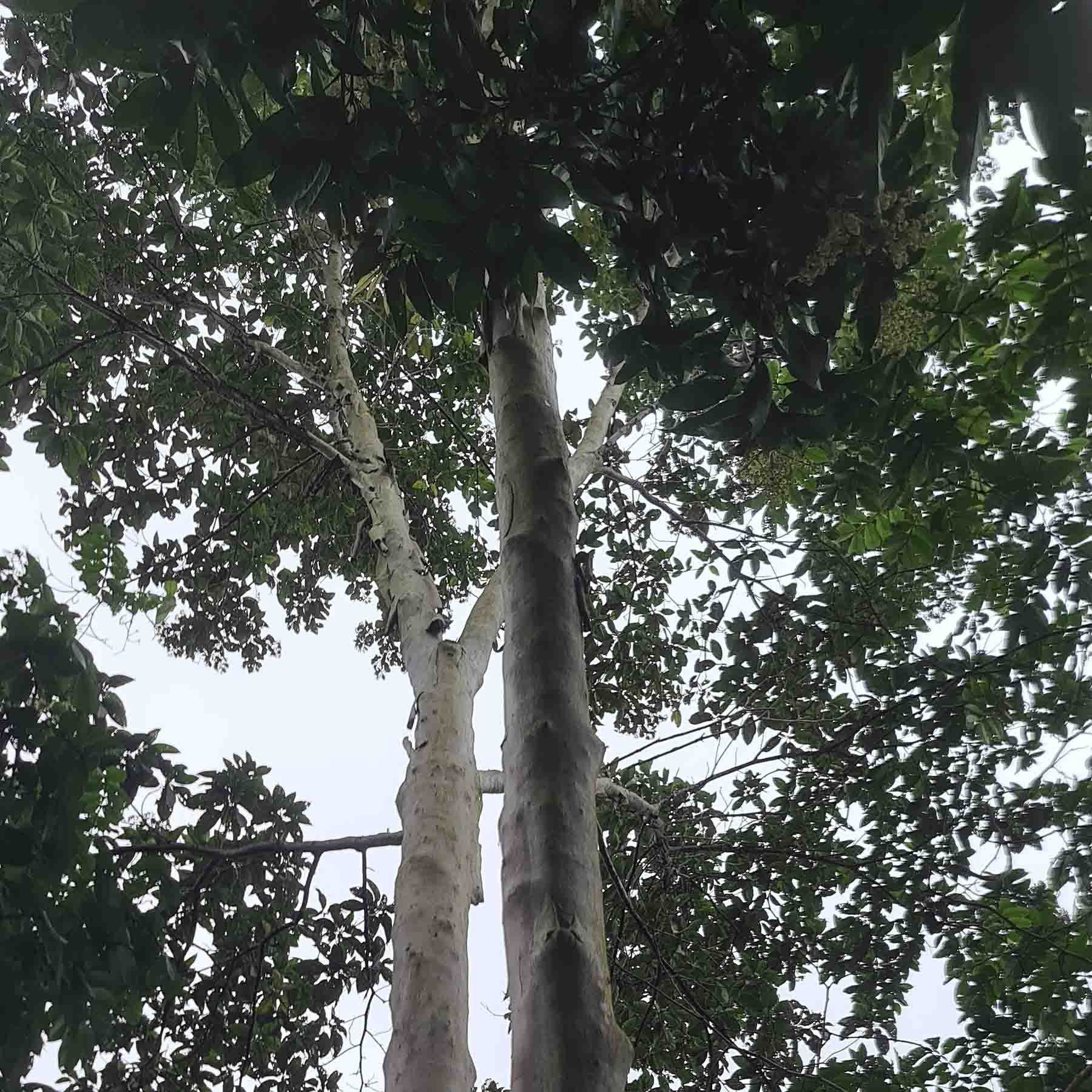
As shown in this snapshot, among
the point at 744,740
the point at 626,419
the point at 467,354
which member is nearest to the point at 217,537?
the point at 467,354

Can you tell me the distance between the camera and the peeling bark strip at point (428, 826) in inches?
108

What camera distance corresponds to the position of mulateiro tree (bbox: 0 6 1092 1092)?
192 cm

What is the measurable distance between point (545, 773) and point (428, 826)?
1862mm

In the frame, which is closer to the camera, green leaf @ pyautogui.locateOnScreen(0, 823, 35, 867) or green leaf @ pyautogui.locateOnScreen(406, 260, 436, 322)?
green leaf @ pyautogui.locateOnScreen(0, 823, 35, 867)

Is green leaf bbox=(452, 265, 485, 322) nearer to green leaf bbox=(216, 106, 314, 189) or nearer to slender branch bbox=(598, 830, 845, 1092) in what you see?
green leaf bbox=(216, 106, 314, 189)

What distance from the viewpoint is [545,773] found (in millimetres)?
1657

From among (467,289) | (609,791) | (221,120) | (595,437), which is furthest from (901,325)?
(595,437)

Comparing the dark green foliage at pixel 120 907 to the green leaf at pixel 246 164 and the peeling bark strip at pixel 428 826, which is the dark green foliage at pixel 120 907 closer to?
the peeling bark strip at pixel 428 826

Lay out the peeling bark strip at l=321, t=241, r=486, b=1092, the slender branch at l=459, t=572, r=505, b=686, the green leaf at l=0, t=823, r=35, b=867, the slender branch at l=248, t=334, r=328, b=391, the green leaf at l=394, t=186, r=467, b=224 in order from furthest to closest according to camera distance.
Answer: the slender branch at l=248, t=334, r=328, b=391 → the slender branch at l=459, t=572, r=505, b=686 → the peeling bark strip at l=321, t=241, r=486, b=1092 → the green leaf at l=0, t=823, r=35, b=867 → the green leaf at l=394, t=186, r=467, b=224

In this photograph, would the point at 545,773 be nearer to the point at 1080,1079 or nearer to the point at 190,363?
the point at 1080,1079

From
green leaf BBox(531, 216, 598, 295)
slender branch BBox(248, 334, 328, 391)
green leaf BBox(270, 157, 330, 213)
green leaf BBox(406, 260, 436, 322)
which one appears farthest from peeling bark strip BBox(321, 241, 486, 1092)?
green leaf BBox(270, 157, 330, 213)

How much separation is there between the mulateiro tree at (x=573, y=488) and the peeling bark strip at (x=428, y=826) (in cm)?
2

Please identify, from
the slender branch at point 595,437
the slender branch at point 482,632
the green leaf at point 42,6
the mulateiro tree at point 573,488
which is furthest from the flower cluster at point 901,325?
the slender branch at point 595,437

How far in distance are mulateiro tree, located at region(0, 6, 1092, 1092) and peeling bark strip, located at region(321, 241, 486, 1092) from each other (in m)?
0.02
